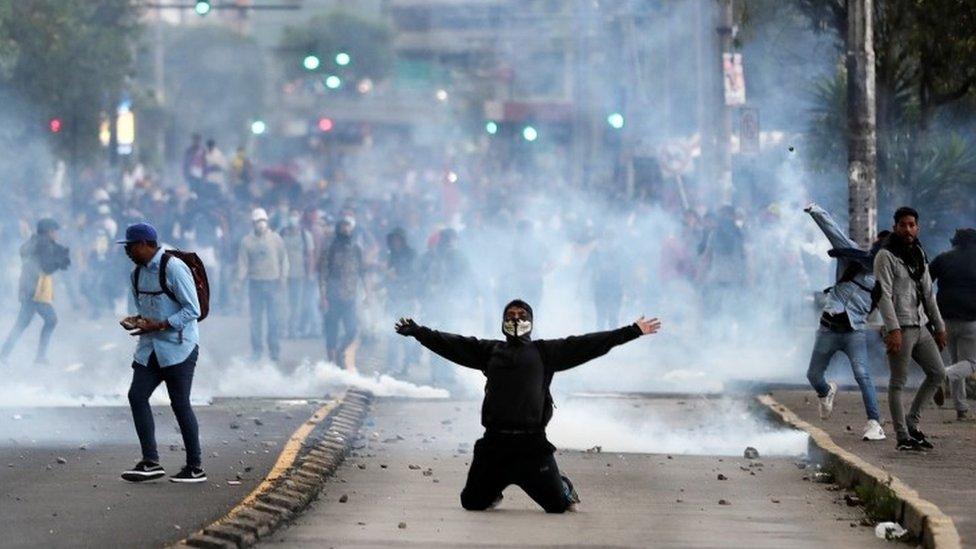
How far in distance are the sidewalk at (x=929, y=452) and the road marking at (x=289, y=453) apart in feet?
11.0

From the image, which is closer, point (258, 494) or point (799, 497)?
point (258, 494)

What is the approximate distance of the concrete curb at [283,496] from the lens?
33.5 feet

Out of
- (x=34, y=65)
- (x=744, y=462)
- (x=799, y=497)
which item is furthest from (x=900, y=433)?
(x=34, y=65)

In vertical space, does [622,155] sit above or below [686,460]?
above

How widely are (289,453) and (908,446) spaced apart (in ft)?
12.5

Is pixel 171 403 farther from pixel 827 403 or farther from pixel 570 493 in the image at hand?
pixel 827 403

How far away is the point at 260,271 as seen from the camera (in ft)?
86.7

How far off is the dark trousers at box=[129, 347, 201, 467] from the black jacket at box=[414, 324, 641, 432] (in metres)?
1.77

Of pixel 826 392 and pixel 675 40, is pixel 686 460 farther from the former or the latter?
pixel 675 40

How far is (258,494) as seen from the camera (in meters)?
11.9

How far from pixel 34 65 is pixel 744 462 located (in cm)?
2804

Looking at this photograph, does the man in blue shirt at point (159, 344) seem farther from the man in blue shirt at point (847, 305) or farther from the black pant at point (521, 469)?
the man in blue shirt at point (847, 305)

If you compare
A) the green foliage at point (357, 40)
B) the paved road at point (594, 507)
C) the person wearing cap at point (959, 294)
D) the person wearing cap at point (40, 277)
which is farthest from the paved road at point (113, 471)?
the green foliage at point (357, 40)

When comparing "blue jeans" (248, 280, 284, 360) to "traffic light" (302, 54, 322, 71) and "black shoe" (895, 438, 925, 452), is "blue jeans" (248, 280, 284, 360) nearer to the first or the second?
"black shoe" (895, 438, 925, 452)
